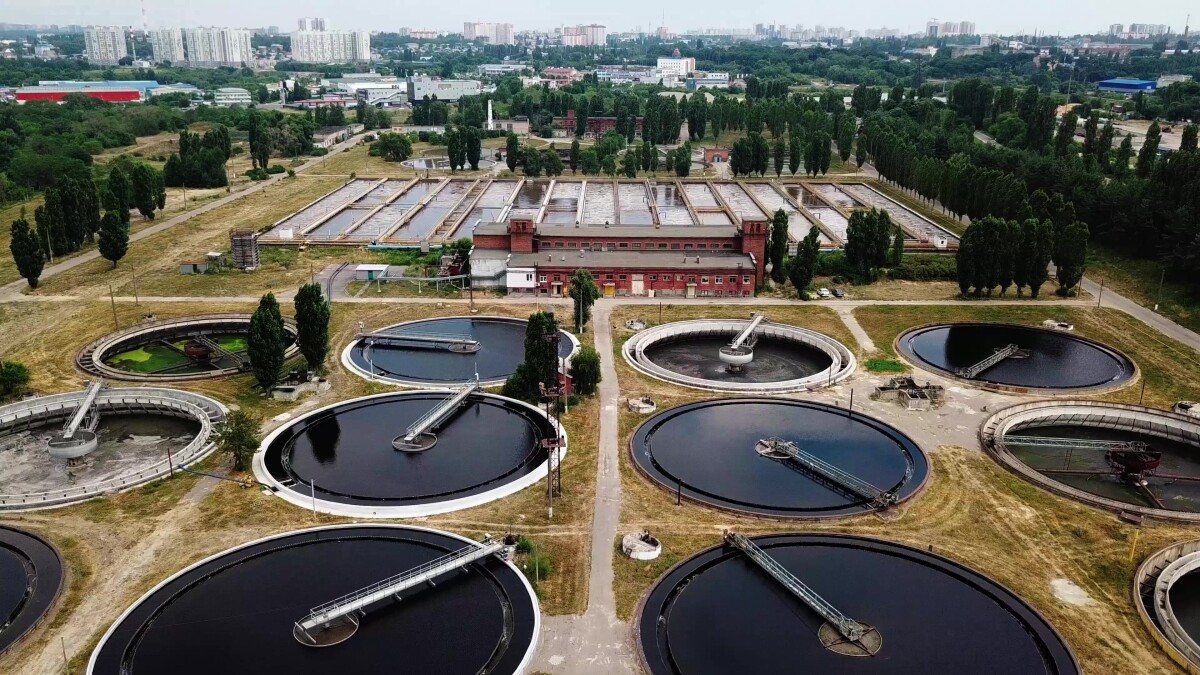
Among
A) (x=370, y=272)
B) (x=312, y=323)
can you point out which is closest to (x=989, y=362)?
(x=312, y=323)

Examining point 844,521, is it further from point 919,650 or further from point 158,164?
point 158,164

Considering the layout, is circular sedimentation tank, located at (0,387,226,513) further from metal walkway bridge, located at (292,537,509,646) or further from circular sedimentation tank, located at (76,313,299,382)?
metal walkway bridge, located at (292,537,509,646)

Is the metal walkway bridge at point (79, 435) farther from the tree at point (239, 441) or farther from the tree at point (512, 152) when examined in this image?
the tree at point (512, 152)

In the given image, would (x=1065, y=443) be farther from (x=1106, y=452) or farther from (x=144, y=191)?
(x=144, y=191)

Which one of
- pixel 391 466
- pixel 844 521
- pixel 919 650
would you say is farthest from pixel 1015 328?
pixel 391 466

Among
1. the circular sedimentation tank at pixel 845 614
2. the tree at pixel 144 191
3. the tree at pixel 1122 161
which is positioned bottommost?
the circular sedimentation tank at pixel 845 614

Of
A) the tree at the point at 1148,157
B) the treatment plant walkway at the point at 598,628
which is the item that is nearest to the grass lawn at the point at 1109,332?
the treatment plant walkway at the point at 598,628
